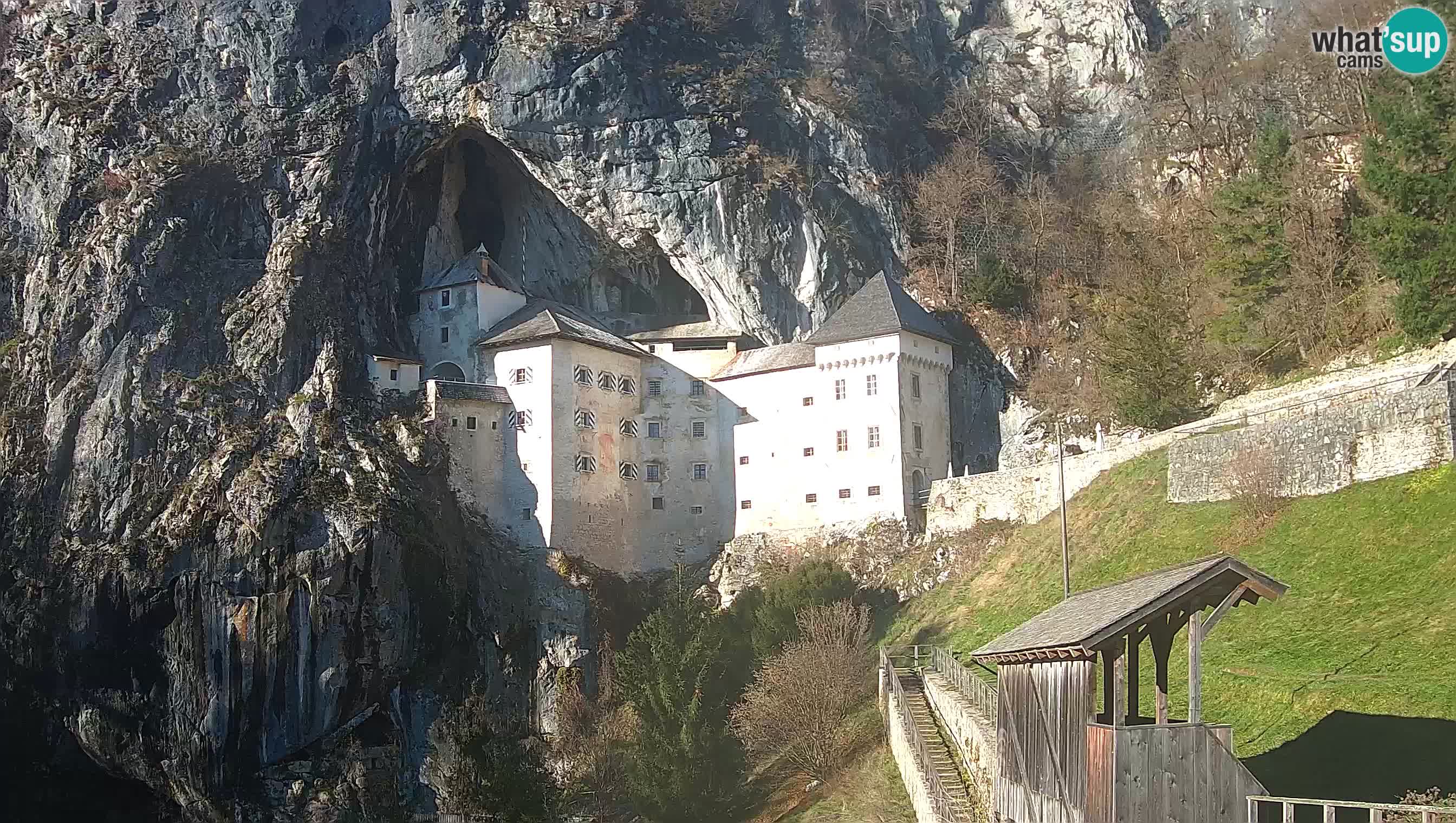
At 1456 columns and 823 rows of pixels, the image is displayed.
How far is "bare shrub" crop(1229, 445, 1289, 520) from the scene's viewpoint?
33625 millimetres

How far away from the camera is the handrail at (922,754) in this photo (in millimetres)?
27281

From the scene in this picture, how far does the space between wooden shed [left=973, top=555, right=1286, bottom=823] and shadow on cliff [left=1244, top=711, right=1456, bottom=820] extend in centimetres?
163

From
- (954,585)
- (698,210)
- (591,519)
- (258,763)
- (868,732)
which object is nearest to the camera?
(868,732)

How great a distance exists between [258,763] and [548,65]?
27668 mm

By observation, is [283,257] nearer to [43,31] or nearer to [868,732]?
[43,31]

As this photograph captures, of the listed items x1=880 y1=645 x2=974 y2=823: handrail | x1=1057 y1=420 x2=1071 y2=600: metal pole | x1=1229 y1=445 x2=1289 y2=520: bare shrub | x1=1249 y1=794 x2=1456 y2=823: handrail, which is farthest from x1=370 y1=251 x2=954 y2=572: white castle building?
x1=1249 y1=794 x2=1456 y2=823: handrail

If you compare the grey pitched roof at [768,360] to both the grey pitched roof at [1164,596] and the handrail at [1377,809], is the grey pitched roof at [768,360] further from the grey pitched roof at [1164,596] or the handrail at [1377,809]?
the handrail at [1377,809]

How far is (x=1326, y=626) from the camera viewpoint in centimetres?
2592

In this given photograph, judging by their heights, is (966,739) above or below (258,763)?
above

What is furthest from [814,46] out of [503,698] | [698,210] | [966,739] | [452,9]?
[966,739]

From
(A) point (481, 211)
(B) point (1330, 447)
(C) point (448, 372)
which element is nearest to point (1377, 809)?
(B) point (1330, 447)

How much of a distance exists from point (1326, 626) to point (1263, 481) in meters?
8.76

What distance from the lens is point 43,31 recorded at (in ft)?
202

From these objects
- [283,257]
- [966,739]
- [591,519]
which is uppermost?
[283,257]
